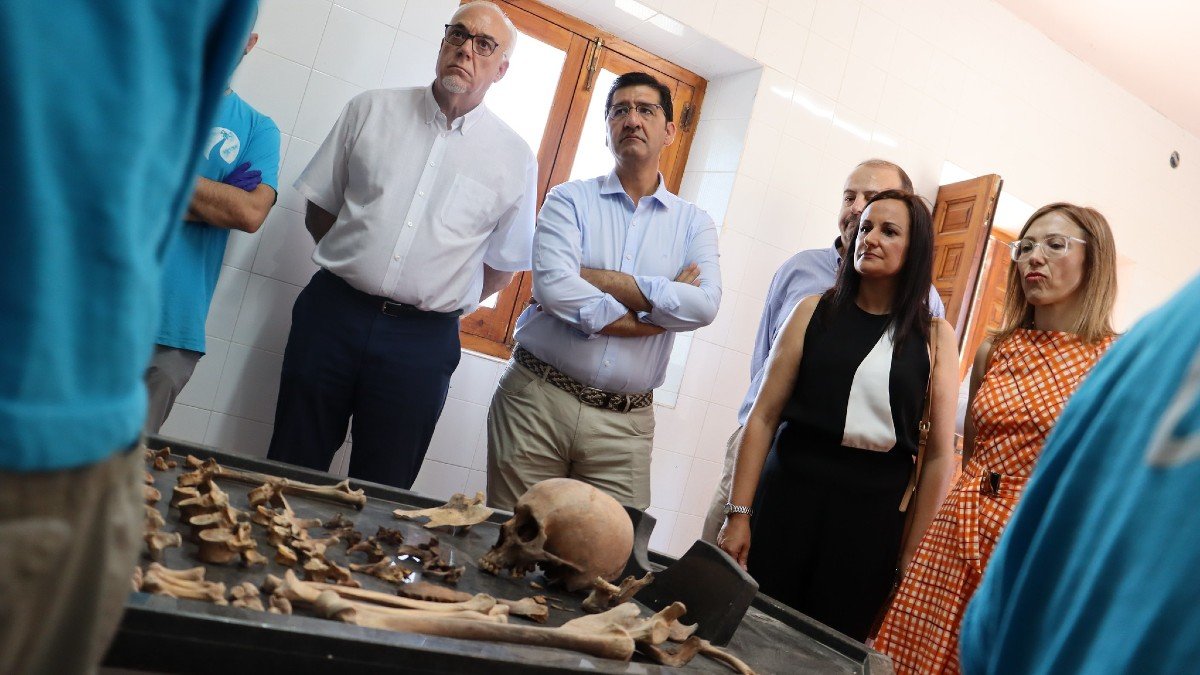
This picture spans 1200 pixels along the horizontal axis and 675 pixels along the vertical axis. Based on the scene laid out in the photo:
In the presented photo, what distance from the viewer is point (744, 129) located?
436 centimetres

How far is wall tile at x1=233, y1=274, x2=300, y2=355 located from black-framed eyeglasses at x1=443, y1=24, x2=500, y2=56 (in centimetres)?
113

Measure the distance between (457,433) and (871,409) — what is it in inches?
76.7

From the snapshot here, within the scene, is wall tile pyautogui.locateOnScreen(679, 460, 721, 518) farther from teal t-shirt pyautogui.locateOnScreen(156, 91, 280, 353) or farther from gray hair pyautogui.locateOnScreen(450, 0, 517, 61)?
teal t-shirt pyautogui.locateOnScreen(156, 91, 280, 353)

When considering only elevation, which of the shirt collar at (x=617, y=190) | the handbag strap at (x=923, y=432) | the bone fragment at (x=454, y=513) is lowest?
the bone fragment at (x=454, y=513)

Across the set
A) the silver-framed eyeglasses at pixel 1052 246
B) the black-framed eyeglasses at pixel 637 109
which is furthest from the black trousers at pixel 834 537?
the black-framed eyeglasses at pixel 637 109

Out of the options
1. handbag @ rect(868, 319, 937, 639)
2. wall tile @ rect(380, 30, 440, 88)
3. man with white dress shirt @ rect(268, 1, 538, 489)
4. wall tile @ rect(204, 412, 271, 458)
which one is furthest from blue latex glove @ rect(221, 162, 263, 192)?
handbag @ rect(868, 319, 937, 639)

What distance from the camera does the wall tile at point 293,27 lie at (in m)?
3.29

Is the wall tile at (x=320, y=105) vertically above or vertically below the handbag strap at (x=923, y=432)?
above

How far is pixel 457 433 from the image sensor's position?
150 inches

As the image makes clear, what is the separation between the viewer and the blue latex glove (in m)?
2.79

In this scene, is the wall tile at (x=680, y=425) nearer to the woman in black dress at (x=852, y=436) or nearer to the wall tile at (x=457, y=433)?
the wall tile at (x=457, y=433)

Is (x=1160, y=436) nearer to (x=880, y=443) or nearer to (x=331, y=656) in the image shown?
(x=331, y=656)

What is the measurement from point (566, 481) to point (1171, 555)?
124 centimetres

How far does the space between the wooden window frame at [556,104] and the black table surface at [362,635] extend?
7.59ft
